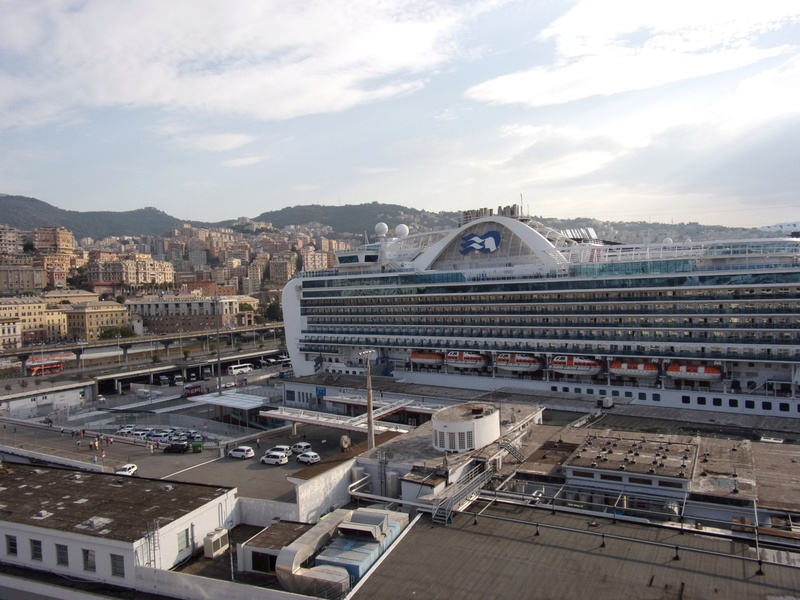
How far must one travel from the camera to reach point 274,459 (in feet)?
76.7

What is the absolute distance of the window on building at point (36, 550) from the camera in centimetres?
1452

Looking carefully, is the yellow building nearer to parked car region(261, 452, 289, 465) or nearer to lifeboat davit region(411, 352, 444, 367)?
lifeboat davit region(411, 352, 444, 367)

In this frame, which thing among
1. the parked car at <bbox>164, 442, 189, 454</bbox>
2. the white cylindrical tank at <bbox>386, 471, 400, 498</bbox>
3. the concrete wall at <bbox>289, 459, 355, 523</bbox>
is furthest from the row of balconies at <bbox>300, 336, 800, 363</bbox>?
the concrete wall at <bbox>289, 459, 355, 523</bbox>

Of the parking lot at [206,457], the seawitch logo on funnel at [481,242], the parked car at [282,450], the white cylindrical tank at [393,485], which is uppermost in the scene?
the seawitch logo on funnel at [481,242]

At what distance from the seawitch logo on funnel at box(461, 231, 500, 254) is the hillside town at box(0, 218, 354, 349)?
862 inches

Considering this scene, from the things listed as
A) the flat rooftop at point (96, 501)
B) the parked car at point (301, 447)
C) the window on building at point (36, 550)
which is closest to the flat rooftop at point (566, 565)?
the flat rooftop at point (96, 501)

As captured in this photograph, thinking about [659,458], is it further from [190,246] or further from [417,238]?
[190,246]

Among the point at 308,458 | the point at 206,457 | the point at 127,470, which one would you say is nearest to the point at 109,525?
the point at 127,470

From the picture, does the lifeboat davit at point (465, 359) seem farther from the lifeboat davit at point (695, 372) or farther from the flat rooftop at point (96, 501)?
the flat rooftop at point (96, 501)

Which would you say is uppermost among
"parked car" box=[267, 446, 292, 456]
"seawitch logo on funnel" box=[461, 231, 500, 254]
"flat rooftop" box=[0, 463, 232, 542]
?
"seawitch logo on funnel" box=[461, 231, 500, 254]

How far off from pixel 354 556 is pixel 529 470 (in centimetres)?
790

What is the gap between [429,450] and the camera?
20172mm

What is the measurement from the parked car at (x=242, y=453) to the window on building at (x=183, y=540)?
981 cm

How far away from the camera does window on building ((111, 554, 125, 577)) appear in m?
13.5
